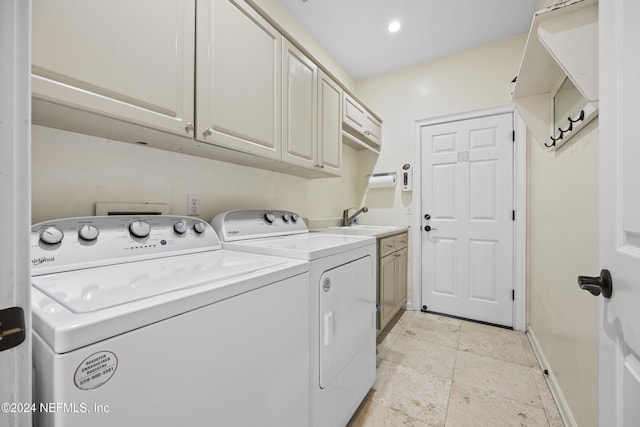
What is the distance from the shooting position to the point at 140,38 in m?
0.97

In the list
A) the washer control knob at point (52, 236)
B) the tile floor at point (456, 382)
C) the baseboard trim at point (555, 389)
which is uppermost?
the washer control knob at point (52, 236)

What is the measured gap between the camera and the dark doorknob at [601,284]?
0.65m

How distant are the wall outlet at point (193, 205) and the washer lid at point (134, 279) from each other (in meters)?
0.47

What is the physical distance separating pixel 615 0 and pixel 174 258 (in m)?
1.57

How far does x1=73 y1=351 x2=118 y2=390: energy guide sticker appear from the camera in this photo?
0.46m

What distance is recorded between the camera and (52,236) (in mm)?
858

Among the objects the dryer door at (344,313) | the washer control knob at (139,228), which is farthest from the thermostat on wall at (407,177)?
the washer control knob at (139,228)

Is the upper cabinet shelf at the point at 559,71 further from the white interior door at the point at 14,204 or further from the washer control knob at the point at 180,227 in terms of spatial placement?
the washer control knob at the point at 180,227

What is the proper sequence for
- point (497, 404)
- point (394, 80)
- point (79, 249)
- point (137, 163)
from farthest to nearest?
point (394, 80)
point (497, 404)
point (137, 163)
point (79, 249)

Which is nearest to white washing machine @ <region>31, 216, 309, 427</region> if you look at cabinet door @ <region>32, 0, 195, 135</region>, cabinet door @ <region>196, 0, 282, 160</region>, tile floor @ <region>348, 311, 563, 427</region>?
cabinet door @ <region>32, 0, 195, 135</region>

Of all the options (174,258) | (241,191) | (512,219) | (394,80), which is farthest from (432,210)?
(174,258)

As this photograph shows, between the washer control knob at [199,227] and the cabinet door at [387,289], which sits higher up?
the washer control knob at [199,227]

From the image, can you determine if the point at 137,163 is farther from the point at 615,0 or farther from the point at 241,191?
the point at 615,0

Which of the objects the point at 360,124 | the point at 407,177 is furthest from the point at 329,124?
the point at 407,177
